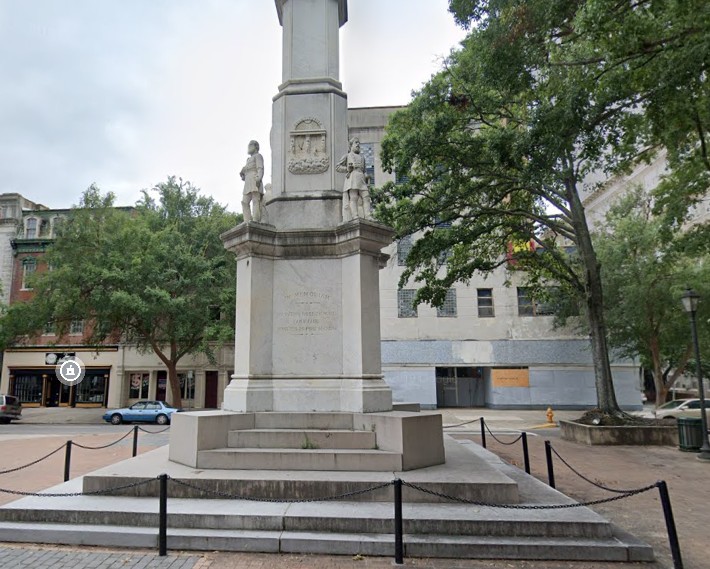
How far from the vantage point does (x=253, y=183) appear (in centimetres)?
968

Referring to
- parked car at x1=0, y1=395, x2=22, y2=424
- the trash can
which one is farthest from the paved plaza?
parked car at x1=0, y1=395, x2=22, y2=424

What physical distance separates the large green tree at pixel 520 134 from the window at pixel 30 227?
3305cm

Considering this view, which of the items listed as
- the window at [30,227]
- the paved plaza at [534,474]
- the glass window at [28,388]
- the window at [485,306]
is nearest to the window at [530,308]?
the window at [485,306]

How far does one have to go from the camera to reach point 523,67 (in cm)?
1141

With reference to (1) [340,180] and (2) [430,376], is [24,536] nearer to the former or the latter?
(1) [340,180]

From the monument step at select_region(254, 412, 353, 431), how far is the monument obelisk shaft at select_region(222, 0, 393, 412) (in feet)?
1.07

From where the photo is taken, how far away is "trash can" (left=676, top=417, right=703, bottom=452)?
15.0 metres

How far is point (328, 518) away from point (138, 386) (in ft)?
115

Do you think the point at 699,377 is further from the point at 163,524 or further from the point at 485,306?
the point at 485,306

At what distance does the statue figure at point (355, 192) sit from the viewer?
31.2 feet

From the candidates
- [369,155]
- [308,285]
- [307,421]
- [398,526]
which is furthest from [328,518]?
[369,155]

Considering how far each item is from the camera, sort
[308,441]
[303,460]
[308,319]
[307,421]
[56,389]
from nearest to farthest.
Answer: [303,460]
[308,441]
[307,421]
[308,319]
[56,389]

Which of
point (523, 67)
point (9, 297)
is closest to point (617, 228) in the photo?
point (523, 67)

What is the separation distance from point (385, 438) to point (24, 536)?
4914mm
